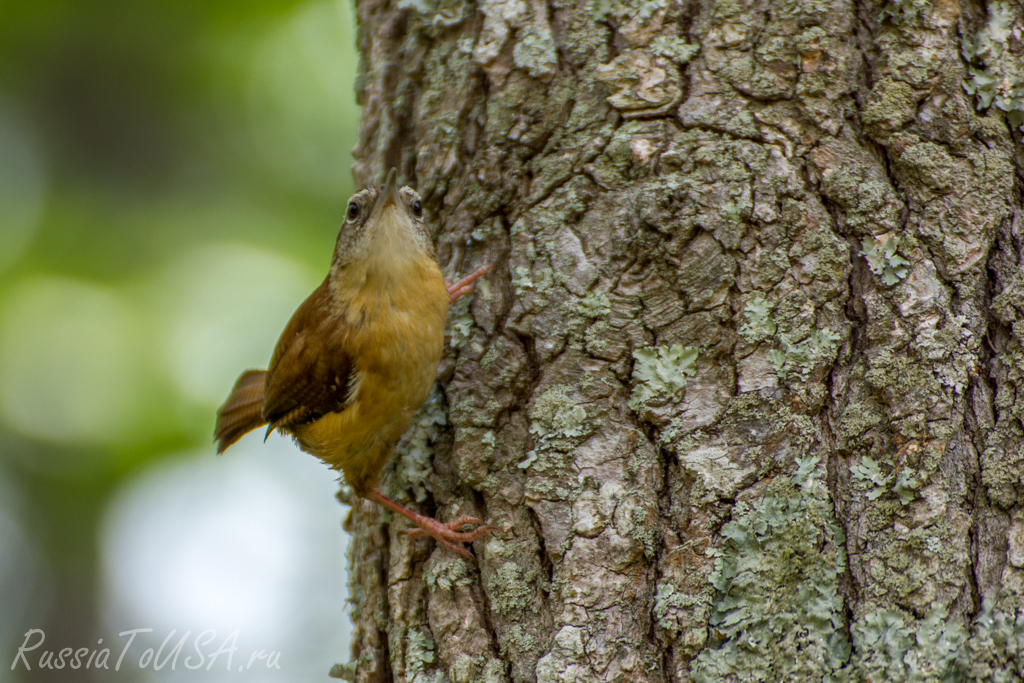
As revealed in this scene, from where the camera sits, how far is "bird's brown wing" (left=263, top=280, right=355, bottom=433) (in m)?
2.96

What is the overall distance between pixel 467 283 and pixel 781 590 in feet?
4.54

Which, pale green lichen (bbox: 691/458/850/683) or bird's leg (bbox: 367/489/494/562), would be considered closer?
pale green lichen (bbox: 691/458/850/683)

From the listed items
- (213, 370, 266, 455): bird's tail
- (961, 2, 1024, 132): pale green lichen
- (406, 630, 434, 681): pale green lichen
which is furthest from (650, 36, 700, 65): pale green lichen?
(213, 370, 266, 455): bird's tail

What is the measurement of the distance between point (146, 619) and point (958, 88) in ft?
22.3

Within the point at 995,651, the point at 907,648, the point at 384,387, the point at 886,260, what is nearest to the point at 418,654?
the point at 384,387

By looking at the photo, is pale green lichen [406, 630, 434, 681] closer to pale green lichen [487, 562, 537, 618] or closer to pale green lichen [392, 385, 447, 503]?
pale green lichen [487, 562, 537, 618]

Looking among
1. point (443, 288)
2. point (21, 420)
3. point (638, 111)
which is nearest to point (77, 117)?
point (21, 420)

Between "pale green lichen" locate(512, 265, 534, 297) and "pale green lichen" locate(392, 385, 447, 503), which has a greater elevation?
"pale green lichen" locate(512, 265, 534, 297)

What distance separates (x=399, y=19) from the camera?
2.93m

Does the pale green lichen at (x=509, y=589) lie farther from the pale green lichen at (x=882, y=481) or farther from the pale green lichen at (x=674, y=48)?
the pale green lichen at (x=674, y=48)

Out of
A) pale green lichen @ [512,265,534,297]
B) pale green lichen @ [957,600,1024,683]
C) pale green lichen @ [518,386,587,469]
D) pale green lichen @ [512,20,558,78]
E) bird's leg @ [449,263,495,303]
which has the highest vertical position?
pale green lichen @ [512,20,558,78]

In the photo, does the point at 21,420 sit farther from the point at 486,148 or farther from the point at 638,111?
the point at 638,111

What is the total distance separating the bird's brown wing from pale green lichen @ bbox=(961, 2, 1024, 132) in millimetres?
2221

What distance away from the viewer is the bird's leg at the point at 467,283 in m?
2.60
